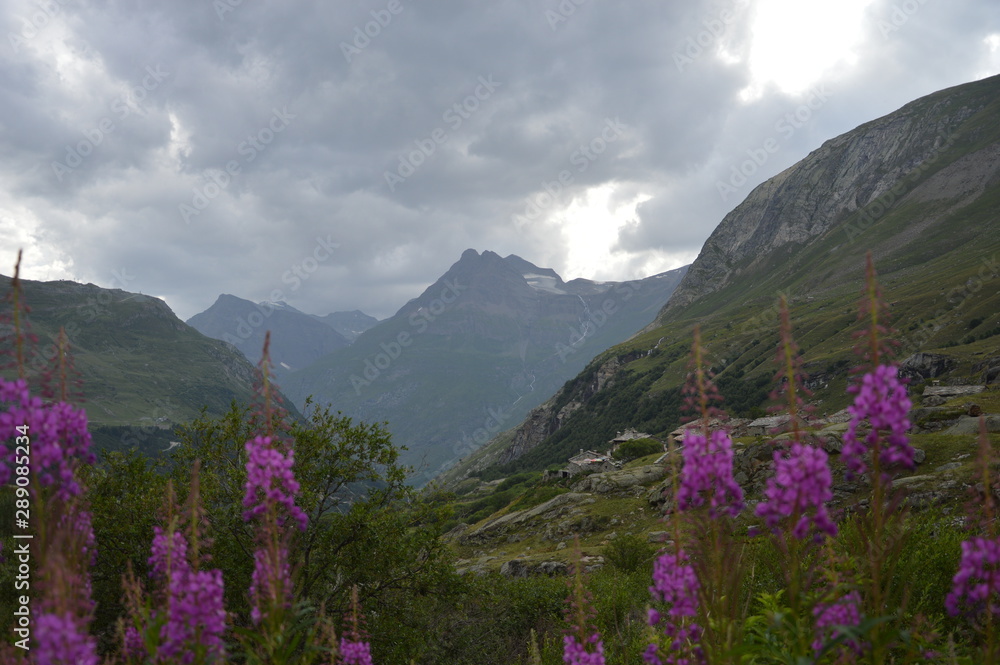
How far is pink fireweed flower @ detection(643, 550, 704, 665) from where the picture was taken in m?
4.64

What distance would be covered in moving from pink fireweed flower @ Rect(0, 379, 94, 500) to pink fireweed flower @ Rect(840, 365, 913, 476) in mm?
5947

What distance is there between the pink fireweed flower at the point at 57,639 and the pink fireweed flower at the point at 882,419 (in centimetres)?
532

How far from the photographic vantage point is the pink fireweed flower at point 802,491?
12.2 ft

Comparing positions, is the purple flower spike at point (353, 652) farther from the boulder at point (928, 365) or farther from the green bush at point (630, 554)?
the boulder at point (928, 365)

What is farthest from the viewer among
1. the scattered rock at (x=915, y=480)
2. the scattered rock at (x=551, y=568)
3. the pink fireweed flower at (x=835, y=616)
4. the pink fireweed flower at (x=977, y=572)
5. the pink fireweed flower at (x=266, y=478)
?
the scattered rock at (x=551, y=568)

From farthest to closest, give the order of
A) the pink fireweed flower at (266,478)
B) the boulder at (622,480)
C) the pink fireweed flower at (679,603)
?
the boulder at (622,480) < the pink fireweed flower at (266,478) < the pink fireweed flower at (679,603)

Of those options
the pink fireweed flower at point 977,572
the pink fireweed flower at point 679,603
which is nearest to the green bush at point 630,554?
the pink fireweed flower at point 679,603

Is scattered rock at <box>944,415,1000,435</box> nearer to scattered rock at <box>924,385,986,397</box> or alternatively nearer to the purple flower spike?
scattered rock at <box>924,385,986,397</box>

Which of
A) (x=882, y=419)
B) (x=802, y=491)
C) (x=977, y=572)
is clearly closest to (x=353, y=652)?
(x=802, y=491)

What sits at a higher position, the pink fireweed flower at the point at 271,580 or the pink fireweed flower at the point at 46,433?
Answer: the pink fireweed flower at the point at 46,433

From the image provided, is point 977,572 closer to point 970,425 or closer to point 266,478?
point 266,478

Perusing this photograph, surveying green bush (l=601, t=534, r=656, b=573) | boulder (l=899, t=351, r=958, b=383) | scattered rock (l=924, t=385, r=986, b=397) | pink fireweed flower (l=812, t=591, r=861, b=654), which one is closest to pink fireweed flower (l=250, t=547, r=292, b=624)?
pink fireweed flower (l=812, t=591, r=861, b=654)

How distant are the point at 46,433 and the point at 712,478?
549cm

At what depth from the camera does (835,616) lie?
409cm
